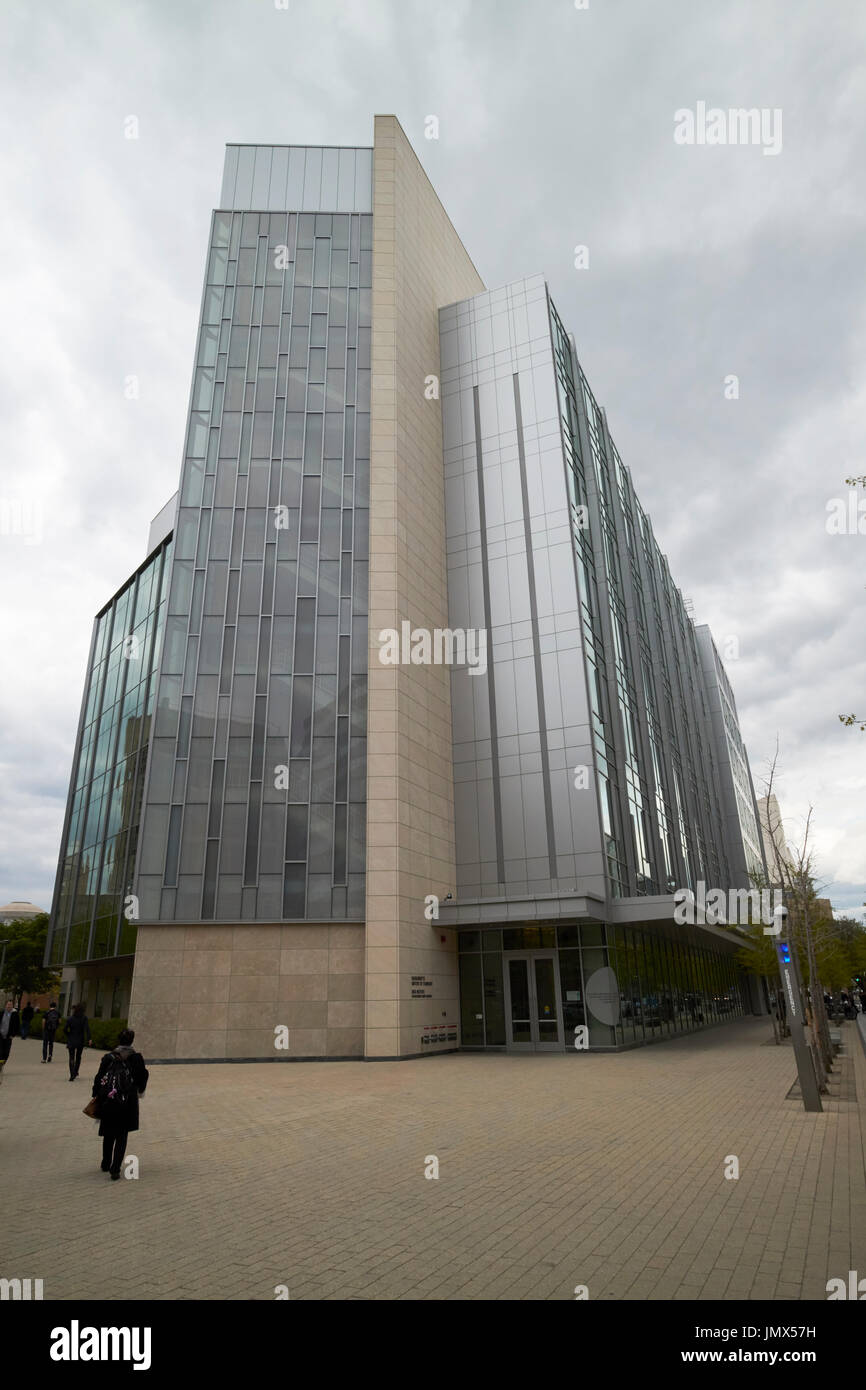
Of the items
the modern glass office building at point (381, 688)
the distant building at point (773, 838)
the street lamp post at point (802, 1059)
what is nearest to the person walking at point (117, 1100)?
the street lamp post at point (802, 1059)

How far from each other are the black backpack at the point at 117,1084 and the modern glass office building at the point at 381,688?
587 inches

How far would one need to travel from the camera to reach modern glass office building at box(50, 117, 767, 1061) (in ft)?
82.3

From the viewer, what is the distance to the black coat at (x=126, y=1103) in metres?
9.90

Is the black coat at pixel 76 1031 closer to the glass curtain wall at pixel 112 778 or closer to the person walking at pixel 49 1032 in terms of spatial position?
the person walking at pixel 49 1032

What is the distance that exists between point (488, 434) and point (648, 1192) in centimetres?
3017

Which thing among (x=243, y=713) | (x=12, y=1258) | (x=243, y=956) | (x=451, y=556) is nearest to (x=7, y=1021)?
(x=243, y=956)

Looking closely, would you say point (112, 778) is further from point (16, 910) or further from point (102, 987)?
point (16, 910)

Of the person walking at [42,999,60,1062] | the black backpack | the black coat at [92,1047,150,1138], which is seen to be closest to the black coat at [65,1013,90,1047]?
the person walking at [42,999,60,1062]

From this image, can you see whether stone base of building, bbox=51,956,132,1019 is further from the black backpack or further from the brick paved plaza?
the black backpack

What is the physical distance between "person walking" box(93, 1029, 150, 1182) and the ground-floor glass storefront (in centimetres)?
1846

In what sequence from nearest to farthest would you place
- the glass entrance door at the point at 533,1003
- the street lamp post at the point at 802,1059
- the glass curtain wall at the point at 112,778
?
1. the street lamp post at the point at 802,1059
2. the glass entrance door at the point at 533,1003
3. the glass curtain wall at the point at 112,778

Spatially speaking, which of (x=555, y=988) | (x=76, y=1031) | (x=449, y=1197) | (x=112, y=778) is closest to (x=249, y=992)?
(x=76, y=1031)

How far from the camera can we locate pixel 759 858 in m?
85.7

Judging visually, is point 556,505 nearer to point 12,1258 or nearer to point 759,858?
point 12,1258
